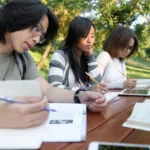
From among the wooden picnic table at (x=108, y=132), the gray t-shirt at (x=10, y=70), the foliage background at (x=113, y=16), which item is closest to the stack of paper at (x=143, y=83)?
the wooden picnic table at (x=108, y=132)

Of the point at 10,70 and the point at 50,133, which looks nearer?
the point at 50,133

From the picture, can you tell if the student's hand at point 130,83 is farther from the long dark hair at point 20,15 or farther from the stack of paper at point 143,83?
the long dark hair at point 20,15

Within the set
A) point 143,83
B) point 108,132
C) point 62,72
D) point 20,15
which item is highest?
point 20,15

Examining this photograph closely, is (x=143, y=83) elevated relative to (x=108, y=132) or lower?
lower

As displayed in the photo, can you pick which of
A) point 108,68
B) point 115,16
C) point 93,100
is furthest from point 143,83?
point 115,16

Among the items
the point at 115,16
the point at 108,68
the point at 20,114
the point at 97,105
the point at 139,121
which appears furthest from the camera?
the point at 115,16

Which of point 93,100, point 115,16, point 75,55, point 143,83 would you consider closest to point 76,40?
point 75,55

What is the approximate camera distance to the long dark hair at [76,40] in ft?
5.26

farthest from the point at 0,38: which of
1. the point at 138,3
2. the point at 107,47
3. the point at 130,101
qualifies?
the point at 138,3

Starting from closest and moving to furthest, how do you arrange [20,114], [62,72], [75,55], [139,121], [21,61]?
[20,114] < [139,121] < [21,61] < [62,72] < [75,55]

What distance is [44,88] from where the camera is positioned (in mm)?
1167

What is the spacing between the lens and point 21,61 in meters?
1.26

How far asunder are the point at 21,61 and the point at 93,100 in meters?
0.50

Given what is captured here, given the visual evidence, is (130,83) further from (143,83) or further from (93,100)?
(93,100)
